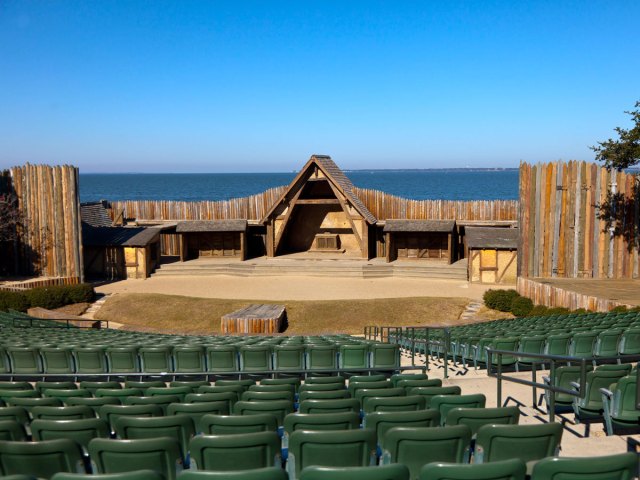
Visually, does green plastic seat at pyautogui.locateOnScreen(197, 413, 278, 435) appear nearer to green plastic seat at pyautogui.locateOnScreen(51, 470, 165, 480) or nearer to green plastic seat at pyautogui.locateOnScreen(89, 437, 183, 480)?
green plastic seat at pyautogui.locateOnScreen(89, 437, 183, 480)

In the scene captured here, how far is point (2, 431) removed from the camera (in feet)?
18.9

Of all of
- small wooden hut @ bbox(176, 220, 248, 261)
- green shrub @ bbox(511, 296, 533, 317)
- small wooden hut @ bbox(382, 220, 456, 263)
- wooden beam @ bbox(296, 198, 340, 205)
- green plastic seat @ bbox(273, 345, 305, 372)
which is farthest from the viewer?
small wooden hut @ bbox(176, 220, 248, 261)

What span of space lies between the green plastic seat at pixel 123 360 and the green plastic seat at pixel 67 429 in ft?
19.7

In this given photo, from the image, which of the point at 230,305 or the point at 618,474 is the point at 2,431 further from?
the point at 230,305

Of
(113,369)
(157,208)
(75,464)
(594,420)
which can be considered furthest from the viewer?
(157,208)

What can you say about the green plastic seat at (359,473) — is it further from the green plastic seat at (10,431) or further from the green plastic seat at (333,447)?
the green plastic seat at (10,431)

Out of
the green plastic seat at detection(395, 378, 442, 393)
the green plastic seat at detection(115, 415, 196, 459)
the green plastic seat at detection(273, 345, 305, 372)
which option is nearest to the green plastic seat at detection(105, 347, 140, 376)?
the green plastic seat at detection(273, 345, 305, 372)

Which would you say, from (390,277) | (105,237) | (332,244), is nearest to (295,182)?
(332,244)

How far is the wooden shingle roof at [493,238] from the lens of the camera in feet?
105

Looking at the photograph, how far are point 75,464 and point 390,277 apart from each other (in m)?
30.9

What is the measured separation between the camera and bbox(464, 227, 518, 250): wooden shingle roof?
3192cm

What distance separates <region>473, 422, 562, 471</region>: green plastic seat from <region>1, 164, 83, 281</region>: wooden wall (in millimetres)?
31830

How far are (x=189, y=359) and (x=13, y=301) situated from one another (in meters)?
19.7

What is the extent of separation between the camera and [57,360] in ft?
38.3
